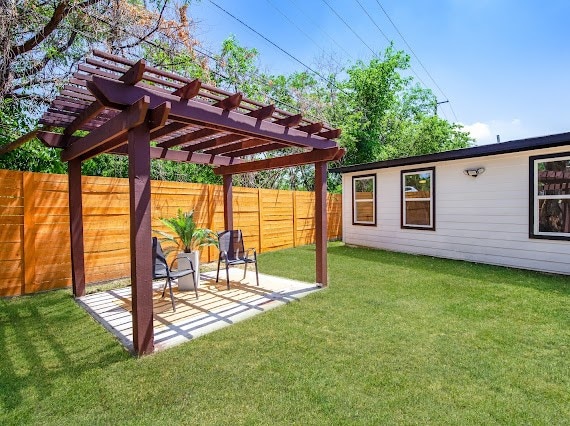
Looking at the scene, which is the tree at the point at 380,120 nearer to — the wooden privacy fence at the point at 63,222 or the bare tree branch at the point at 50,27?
the wooden privacy fence at the point at 63,222

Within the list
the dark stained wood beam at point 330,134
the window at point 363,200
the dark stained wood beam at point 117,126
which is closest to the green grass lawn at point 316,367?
the dark stained wood beam at point 117,126

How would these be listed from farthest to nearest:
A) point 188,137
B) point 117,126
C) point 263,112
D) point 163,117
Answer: point 188,137, point 263,112, point 117,126, point 163,117

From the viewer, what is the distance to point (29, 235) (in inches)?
180

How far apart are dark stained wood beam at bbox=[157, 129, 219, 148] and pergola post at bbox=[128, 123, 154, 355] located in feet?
4.35

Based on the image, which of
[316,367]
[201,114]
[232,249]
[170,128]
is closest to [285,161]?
[232,249]

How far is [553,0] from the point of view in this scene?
799cm

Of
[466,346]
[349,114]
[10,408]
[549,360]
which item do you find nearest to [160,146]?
[10,408]

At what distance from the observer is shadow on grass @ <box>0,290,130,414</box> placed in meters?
2.38

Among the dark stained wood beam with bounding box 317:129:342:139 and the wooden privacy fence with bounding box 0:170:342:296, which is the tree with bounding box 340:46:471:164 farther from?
the dark stained wood beam with bounding box 317:129:342:139

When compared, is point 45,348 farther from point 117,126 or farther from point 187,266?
point 117,126

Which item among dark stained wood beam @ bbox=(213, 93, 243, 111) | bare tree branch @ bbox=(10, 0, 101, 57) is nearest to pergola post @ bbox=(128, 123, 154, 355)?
dark stained wood beam @ bbox=(213, 93, 243, 111)

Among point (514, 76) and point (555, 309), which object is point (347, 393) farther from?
point (514, 76)

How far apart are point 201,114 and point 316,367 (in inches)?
99.8

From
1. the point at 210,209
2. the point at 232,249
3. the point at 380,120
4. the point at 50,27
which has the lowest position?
the point at 232,249
